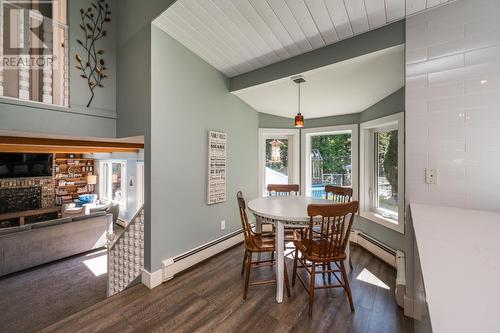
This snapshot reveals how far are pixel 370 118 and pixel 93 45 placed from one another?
3758mm

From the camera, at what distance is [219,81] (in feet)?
9.53

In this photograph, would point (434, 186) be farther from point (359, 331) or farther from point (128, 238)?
point (128, 238)

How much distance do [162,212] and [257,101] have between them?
2.17 m

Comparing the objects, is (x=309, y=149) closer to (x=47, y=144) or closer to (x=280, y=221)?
(x=280, y=221)

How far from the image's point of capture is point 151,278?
2.09 m

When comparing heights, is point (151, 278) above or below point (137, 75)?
below

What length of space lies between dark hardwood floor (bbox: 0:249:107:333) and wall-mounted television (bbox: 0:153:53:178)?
393 centimetres

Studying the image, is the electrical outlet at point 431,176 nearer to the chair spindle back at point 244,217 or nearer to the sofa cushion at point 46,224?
the chair spindle back at point 244,217

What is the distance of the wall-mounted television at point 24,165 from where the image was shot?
17.8ft

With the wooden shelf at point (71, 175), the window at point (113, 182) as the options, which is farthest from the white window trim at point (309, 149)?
the wooden shelf at point (71, 175)

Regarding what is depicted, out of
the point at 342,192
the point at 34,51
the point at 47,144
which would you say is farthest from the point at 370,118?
the point at 47,144

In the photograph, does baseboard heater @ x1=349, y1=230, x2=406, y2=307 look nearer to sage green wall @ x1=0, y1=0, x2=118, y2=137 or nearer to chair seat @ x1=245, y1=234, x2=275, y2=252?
chair seat @ x1=245, y1=234, x2=275, y2=252

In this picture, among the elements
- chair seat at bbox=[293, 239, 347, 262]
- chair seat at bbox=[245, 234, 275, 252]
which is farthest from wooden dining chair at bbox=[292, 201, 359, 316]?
chair seat at bbox=[245, 234, 275, 252]

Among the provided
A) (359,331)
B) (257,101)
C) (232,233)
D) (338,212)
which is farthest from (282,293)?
(257,101)
